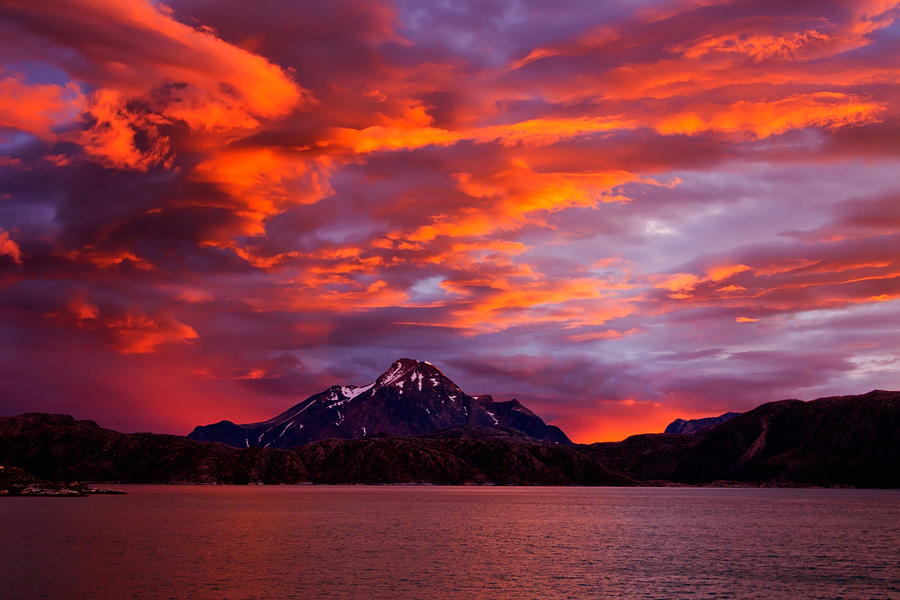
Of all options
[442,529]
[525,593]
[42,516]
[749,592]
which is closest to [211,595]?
[525,593]

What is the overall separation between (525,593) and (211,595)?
33433mm

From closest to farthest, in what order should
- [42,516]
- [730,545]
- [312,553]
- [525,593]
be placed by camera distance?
[525,593] < [312,553] < [730,545] < [42,516]

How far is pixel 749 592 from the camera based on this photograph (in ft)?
259

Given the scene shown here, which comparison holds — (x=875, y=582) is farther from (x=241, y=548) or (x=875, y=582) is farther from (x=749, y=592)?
(x=241, y=548)

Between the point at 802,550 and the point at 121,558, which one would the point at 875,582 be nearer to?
the point at 802,550

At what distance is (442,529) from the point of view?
165 meters

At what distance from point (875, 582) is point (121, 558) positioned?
100901 millimetres

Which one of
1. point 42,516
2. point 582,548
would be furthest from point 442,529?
point 42,516

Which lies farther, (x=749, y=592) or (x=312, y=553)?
(x=312, y=553)

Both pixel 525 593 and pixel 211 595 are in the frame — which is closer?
pixel 211 595

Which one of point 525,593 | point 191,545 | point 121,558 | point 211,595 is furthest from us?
point 191,545

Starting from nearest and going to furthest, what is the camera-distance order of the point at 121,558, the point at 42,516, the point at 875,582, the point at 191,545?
the point at 875,582 < the point at 121,558 < the point at 191,545 < the point at 42,516

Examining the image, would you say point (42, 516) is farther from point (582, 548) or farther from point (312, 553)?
point (582, 548)

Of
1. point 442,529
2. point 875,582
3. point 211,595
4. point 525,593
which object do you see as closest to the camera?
point 211,595
